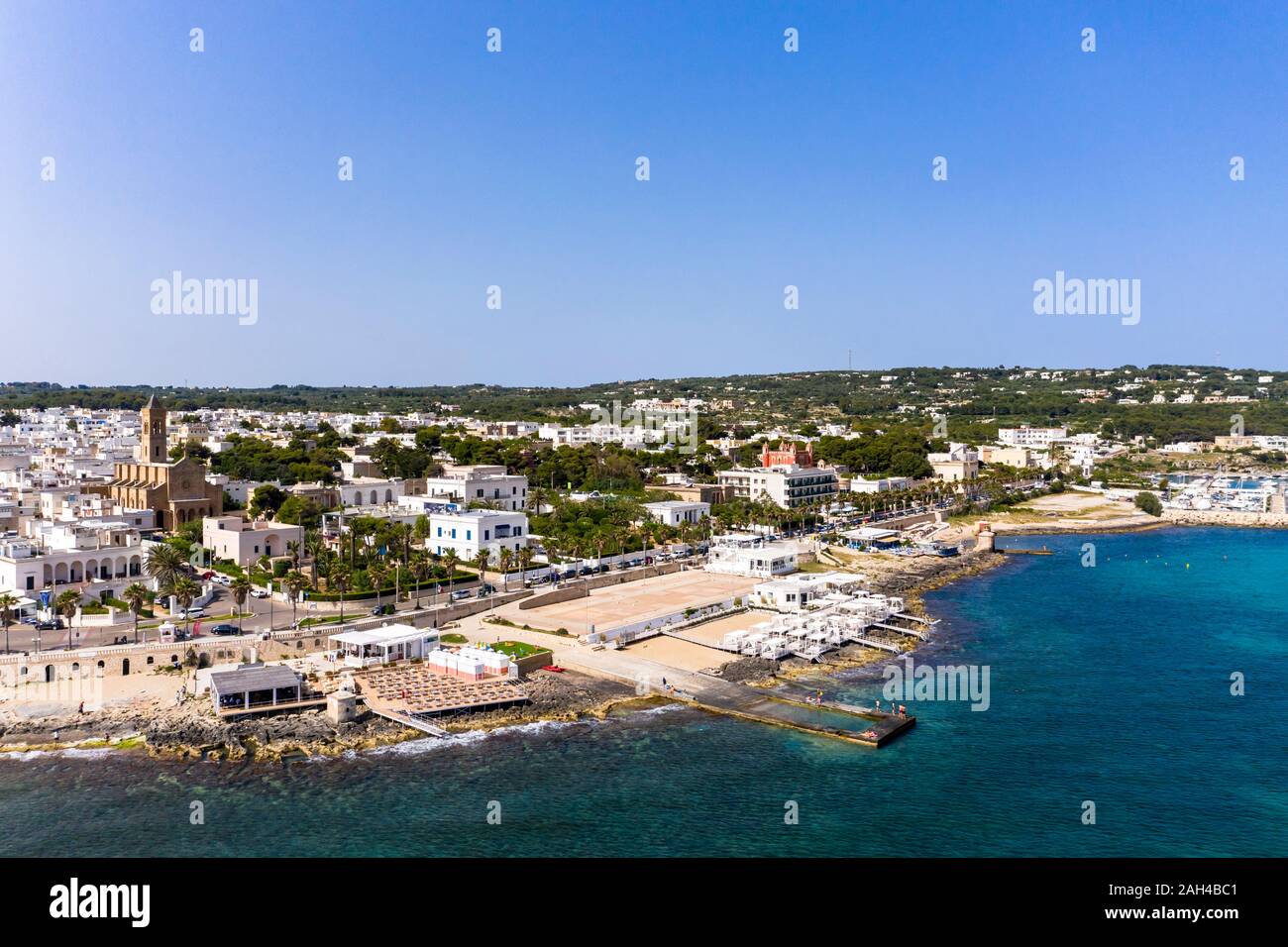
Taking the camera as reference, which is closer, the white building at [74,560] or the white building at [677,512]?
the white building at [74,560]

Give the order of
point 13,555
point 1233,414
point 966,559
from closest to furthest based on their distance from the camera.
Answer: point 13,555, point 966,559, point 1233,414

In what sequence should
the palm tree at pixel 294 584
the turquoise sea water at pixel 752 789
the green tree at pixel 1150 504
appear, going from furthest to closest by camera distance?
the green tree at pixel 1150 504 → the palm tree at pixel 294 584 → the turquoise sea water at pixel 752 789

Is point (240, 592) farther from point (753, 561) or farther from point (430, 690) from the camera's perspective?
point (753, 561)

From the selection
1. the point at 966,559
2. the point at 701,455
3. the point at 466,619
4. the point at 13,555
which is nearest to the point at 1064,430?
the point at 701,455

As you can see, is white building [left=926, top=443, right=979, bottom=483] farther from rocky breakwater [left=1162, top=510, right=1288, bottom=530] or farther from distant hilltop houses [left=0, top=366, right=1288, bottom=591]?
rocky breakwater [left=1162, top=510, right=1288, bottom=530]

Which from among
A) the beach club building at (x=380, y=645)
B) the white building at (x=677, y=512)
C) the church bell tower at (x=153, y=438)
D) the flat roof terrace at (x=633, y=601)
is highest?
the church bell tower at (x=153, y=438)

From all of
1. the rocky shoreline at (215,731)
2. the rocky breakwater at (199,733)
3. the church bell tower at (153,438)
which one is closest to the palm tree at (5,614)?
the rocky shoreline at (215,731)

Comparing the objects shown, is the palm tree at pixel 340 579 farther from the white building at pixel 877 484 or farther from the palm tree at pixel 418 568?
the white building at pixel 877 484
